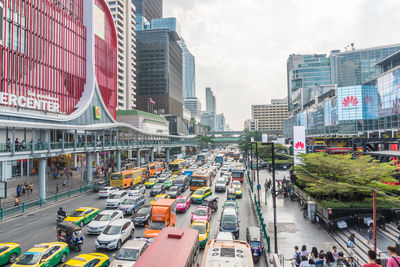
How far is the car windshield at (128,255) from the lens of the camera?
551 inches

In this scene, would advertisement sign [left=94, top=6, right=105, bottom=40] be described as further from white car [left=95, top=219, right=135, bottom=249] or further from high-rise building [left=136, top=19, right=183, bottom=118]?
high-rise building [left=136, top=19, right=183, bottom=118]

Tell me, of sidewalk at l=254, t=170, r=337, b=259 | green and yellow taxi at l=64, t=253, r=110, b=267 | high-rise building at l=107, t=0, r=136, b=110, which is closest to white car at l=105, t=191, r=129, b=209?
green and yellow taxi at l=64, t=253, r=110, b=267

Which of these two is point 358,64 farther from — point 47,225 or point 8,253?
point 8,253

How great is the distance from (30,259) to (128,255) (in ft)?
17.1

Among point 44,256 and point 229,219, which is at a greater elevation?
point 44,256

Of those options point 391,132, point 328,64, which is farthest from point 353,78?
point 391,132

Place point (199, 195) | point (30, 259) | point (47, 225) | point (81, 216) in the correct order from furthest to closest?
1. point (199, 195)
2. point (47, 225)
3. point (81, 216)
4. point (30, 259)

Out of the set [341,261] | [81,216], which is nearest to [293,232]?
[341,261]

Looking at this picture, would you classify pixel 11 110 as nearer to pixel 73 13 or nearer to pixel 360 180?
pixel 73 13

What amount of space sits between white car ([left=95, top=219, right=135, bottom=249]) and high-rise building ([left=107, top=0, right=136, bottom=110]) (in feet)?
299

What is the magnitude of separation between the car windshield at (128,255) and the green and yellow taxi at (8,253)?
282 inches

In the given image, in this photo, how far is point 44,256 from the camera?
46.4 feet

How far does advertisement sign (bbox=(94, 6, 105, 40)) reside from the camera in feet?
201

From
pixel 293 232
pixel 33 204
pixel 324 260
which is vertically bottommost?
pixel 293 232
